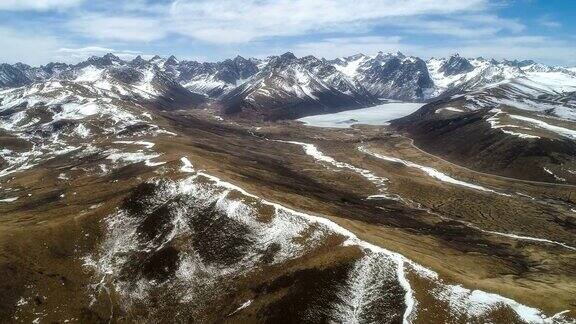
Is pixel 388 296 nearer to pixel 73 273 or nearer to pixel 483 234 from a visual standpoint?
pixel 73 273

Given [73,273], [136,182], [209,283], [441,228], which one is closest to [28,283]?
[73,273]

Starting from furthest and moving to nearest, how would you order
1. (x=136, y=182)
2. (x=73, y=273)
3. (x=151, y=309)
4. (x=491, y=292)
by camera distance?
1. (x=136, y=182)
2. (x=73, y=273)
3. (x=151, y=309)
4. (x=491, y=292)

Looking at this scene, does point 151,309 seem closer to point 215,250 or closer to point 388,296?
point 215,250

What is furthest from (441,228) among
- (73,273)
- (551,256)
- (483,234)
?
(73,273)

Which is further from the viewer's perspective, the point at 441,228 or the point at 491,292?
the point at 441,228

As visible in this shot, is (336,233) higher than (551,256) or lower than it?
higher

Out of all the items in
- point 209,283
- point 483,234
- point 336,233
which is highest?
point 336,233

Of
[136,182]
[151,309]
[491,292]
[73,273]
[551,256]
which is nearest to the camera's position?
[491,292]
